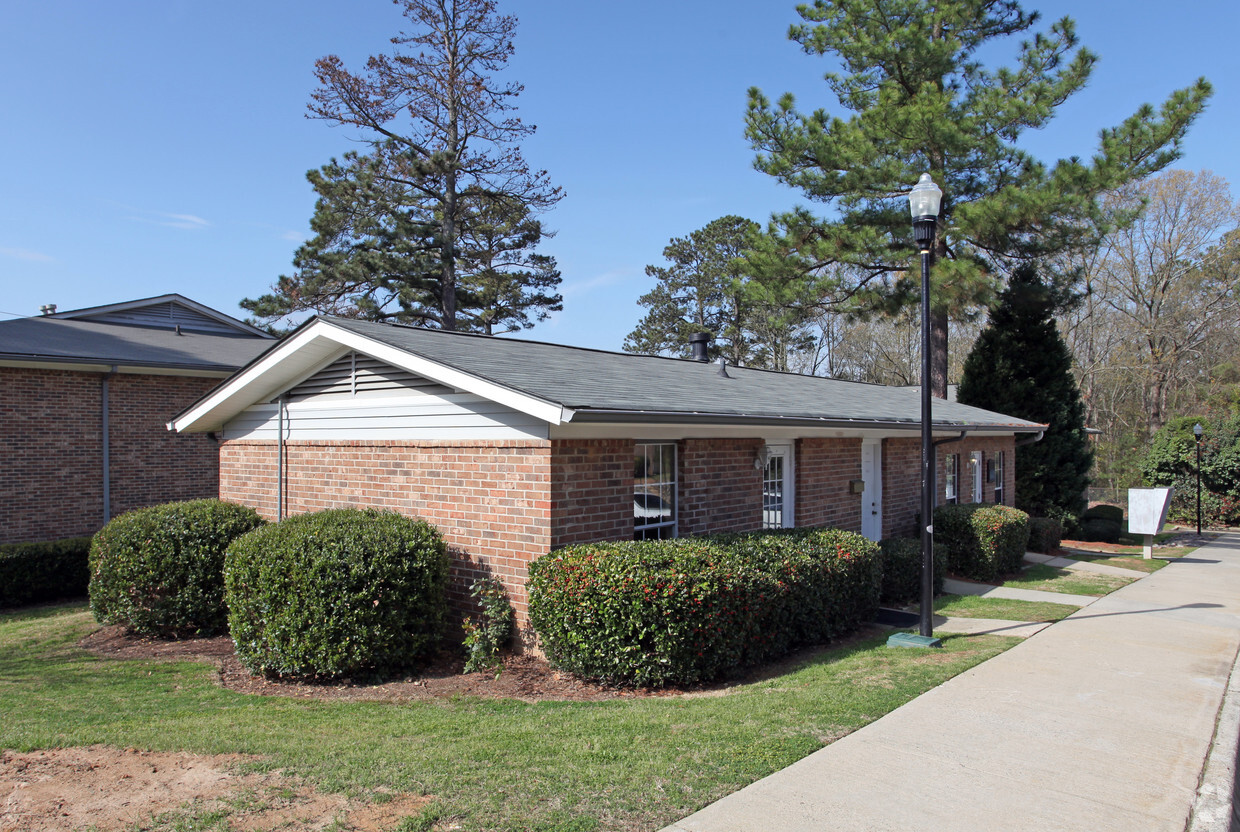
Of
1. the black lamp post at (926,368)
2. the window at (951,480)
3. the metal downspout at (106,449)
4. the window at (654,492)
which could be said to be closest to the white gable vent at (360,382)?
the window at (654,492)

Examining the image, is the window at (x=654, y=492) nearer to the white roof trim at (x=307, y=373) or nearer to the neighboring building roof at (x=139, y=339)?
the white roof trim at (x=307, y=373)

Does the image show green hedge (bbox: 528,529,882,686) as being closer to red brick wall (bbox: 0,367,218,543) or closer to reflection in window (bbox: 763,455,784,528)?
reflection in window (bbox: 763,455,784,528)

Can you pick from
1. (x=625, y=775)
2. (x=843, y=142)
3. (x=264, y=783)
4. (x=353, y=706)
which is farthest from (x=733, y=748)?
(x=843, y=142)

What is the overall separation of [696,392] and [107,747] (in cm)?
652

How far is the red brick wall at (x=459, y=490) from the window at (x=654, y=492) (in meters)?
1.40

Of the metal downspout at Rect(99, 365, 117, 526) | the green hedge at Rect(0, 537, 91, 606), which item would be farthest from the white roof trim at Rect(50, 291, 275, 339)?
the green hedge at Rect(0, 537, 91, 606)

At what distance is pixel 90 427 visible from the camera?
1384 centimetres

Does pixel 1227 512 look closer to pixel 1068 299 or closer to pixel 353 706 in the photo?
pixel 1068 299

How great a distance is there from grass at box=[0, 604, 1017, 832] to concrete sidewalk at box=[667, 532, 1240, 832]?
257mm

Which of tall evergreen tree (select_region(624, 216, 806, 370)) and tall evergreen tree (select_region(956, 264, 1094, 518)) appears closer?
tall evergreen tree (select_region(956, 264, 1094, 518))

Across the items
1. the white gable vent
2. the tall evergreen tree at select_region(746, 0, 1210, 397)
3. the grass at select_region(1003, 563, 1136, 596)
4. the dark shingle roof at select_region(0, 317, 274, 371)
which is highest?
the tall evergreen tree at select_region(746, 0, 1210, 397)

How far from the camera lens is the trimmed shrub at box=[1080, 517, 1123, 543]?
796 inches

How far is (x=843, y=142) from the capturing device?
62.7 feet

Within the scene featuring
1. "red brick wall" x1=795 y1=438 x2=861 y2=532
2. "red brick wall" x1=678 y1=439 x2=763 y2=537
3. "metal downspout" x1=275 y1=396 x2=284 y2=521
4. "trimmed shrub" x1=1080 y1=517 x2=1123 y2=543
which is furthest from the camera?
"trimmed shrub" x1=1080 y1=517 x2=1123 y2=543
